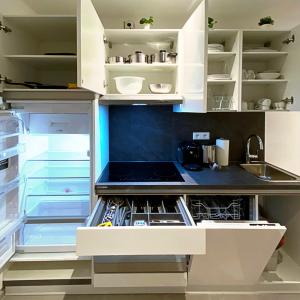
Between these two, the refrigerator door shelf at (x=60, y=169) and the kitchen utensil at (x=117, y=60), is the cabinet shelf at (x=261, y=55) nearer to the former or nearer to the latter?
the kitchen utensil at (x=117, y=60)

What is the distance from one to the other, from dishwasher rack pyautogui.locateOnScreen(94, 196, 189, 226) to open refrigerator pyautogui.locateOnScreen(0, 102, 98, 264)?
25 centimetres

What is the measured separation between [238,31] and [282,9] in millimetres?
457

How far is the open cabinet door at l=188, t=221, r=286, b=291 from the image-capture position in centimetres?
148

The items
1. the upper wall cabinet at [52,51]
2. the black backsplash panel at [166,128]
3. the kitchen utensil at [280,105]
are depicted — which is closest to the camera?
the upper wall cabinet at [52,51]

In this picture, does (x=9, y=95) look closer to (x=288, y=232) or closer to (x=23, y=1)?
(x=23, y=1)

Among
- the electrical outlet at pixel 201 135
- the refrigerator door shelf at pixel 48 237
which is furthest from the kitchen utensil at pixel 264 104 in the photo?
the refrigerator door shelf at pixel 48 237

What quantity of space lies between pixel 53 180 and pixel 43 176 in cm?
9

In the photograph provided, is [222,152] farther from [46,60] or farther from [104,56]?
[46,60]

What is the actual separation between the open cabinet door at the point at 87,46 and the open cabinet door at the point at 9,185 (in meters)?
0.65

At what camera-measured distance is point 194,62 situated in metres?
1.78

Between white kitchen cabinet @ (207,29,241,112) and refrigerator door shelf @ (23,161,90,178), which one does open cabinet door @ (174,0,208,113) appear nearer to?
white kitchen cabinet @ (207,29,241,112)

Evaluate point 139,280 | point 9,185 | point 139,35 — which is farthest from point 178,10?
point 139,280

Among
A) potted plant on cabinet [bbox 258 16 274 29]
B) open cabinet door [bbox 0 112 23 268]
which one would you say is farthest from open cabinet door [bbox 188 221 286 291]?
potted plant on cabinet [bbox 258 16 274 29]

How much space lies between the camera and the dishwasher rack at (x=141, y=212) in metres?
1.51
